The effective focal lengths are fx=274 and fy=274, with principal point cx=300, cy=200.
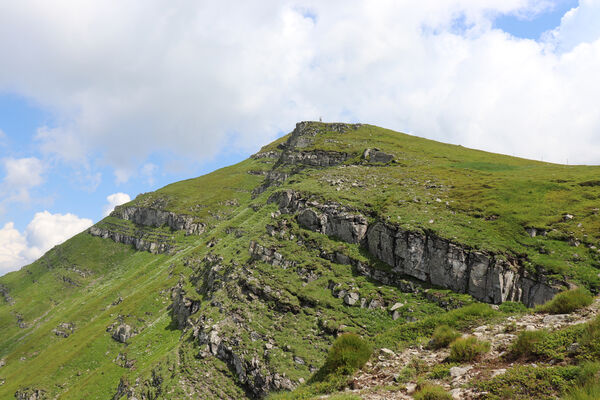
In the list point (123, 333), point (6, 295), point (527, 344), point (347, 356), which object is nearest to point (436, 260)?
point (347, 356)

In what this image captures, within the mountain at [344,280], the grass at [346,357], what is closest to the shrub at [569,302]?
the mountain at [344,280]

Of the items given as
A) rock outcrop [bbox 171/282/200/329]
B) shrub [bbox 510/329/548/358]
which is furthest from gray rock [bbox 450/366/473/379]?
rock outcrop [bbox 171/282/200/329]

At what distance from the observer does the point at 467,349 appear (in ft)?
36.2

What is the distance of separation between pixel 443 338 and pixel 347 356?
14.9ft

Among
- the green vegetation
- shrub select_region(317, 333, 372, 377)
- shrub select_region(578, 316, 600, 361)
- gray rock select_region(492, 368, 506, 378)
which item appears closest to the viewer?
the green vegetation

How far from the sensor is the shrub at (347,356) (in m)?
13.0

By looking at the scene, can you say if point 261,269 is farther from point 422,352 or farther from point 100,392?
point 100,392

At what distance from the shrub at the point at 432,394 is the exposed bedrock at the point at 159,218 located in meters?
141

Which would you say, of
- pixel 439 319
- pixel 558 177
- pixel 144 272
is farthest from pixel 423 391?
pixel 144 272

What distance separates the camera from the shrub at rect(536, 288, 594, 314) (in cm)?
1273

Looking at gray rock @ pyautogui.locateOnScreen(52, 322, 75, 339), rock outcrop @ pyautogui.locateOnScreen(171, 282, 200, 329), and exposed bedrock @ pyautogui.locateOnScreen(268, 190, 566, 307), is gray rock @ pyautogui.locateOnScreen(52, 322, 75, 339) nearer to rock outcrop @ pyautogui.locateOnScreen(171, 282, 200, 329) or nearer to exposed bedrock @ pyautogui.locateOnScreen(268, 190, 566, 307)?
rock outcrop @ pyautogui.locateOnScreen(171, 282, 200, 329)

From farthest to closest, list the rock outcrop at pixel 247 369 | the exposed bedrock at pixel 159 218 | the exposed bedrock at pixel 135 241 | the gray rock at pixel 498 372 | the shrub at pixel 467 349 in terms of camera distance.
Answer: the exposed bedrock at pixel 159 218, the exposed bedrock at pixel 135 241, the rock outcrop at pixel 247 369, the shrub at pixel 467 349, the gray rock at pixel 498 372

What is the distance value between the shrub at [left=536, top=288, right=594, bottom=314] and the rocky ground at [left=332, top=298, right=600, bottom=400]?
0.35m

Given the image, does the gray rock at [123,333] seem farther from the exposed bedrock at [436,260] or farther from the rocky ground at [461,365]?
the rocky ground at [461,365]
